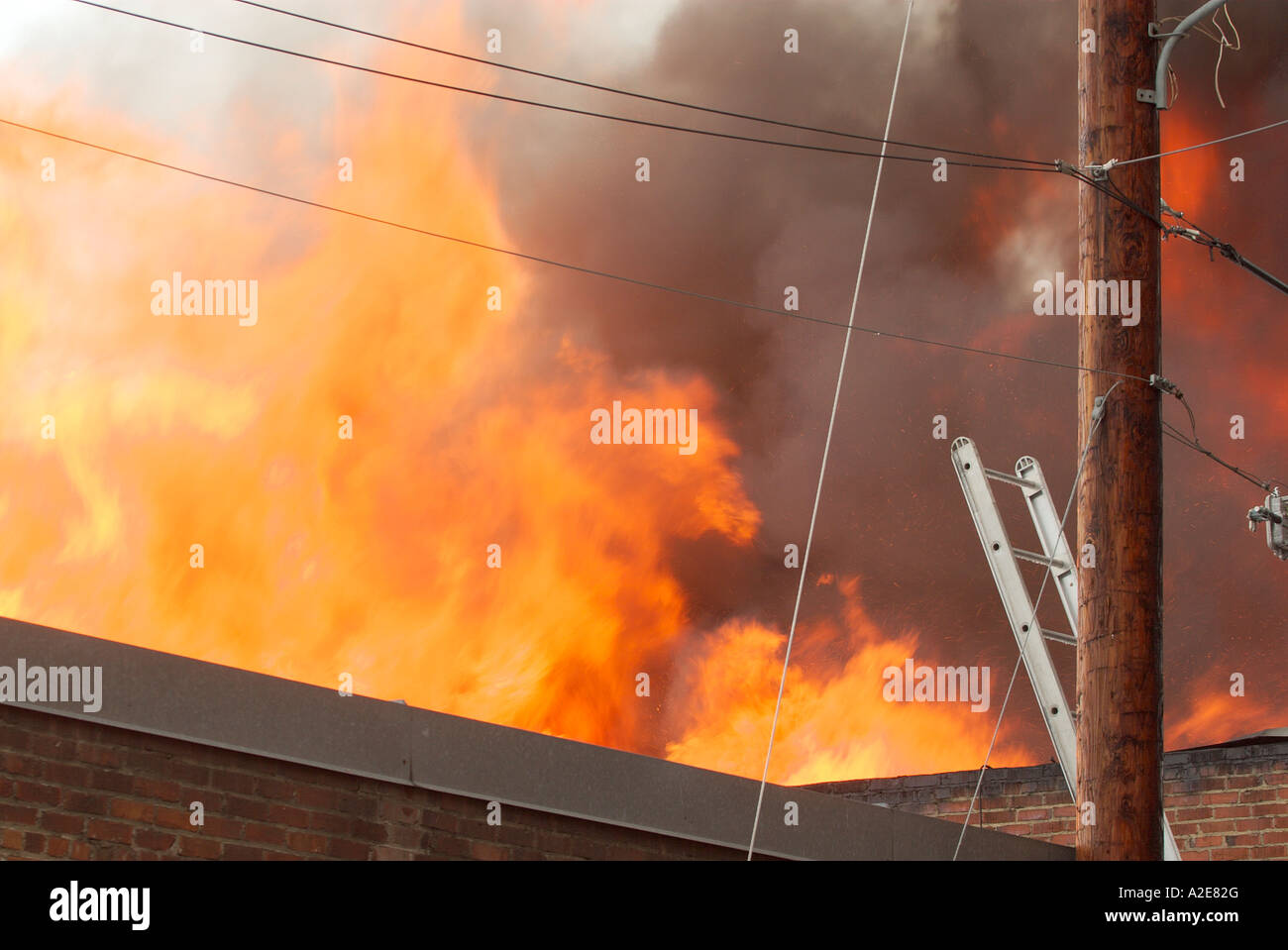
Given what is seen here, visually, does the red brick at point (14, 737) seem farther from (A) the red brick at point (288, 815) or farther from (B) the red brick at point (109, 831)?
(A) the red brick at point (288, 815)

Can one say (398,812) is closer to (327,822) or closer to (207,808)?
(327,822)

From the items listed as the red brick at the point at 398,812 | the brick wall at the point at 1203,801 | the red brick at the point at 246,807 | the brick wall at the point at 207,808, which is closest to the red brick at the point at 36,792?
the brick wall at the point at 207,808

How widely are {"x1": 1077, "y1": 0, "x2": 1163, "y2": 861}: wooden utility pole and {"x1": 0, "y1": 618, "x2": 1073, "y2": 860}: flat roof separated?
3.67ft

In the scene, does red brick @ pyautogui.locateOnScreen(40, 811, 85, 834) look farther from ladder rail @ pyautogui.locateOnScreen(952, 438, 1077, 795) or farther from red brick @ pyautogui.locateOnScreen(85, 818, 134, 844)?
ladder rail @ pyautogui.locateOnScreen(952, 438, 1077, 795)

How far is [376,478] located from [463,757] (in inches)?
698

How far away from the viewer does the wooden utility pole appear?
7.49 meters

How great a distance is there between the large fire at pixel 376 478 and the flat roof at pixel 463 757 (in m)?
16.0

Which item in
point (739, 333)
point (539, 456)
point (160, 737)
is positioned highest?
point (739, 333)

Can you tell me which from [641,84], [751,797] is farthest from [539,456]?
[751,797]

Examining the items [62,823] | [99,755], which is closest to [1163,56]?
[99,755]

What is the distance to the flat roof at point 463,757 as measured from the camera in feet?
19.8

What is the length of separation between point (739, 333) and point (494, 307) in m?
4.64
